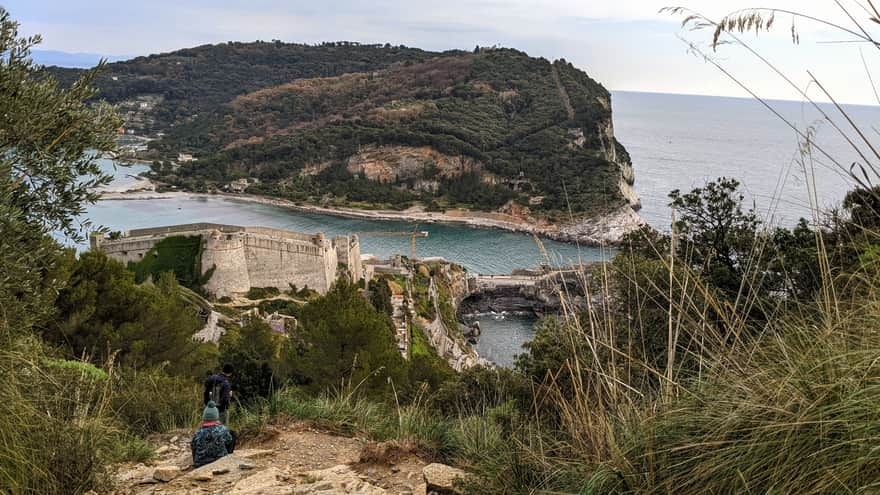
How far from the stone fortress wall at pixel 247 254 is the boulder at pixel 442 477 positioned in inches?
808

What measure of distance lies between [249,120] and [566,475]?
3702 inches

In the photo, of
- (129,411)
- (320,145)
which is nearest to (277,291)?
(129,411)

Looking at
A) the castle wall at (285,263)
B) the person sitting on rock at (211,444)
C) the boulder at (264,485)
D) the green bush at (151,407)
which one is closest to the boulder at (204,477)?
the boulder at (264,485)

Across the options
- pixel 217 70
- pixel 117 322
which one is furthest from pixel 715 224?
pixel 217 70

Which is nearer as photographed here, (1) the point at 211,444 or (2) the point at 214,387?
(1) the point at 211,444

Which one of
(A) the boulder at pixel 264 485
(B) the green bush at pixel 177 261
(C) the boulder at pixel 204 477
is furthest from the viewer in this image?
(B) the green bush at pixel 177 261

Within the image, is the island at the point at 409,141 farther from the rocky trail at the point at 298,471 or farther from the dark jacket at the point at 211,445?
the dark jacket at the point at 211,445

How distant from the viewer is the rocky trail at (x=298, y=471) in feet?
11.0

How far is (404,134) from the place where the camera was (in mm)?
75250

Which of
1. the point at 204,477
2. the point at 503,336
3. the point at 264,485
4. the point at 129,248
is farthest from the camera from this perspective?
the point at 503,336

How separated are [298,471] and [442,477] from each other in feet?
3.34

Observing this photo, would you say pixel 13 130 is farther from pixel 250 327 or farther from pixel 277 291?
pixel 277 291

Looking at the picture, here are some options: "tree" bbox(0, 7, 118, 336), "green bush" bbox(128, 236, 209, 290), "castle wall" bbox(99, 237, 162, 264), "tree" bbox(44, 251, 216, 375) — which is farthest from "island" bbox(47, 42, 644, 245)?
"tree" bbox(0, 7, 118, 336)

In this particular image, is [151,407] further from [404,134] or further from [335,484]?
Result: [404,134]
